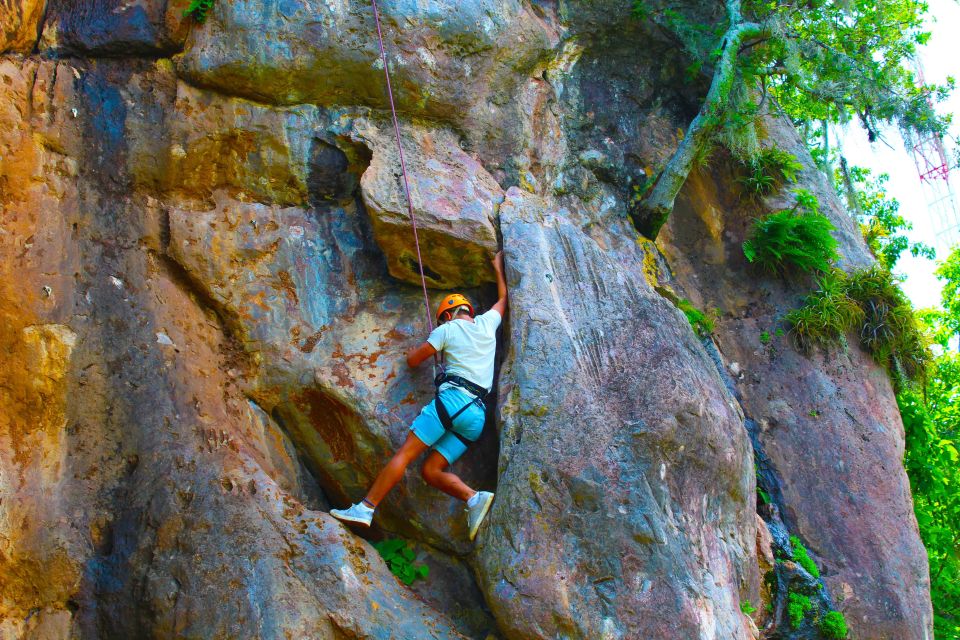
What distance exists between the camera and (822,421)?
26.8 ft

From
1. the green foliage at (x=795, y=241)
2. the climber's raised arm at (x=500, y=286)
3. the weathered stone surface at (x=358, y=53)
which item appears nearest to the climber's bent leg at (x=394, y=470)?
the climber's raised arm at (x=500, y=286)

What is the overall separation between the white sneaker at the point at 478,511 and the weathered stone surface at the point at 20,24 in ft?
18.1

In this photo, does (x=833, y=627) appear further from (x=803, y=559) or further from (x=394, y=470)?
(x=394, y=470)

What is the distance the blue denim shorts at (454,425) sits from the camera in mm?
6375

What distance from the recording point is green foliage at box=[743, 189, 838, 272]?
8.89 metres

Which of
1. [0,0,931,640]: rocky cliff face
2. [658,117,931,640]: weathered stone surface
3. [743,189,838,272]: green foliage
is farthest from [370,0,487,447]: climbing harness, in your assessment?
[743,189,838,272]: green foliage

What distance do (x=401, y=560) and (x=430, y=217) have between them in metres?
3.03

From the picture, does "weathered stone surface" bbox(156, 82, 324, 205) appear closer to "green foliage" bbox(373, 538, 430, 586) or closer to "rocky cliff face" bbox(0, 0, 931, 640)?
"rocky cliff face" bbox(0, 0, 931, 640)

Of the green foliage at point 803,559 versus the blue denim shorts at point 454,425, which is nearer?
the blue denim shorts at point 454,425

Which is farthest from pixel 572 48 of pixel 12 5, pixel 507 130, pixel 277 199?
Answer: pixel 12 5

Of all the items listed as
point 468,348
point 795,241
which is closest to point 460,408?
point 468,348

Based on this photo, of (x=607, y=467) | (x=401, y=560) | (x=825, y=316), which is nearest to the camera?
(x=607, y=467)

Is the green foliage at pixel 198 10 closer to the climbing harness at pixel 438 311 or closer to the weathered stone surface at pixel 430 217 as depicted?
the climbing harness at pixel 438 311

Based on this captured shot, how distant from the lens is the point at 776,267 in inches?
360
